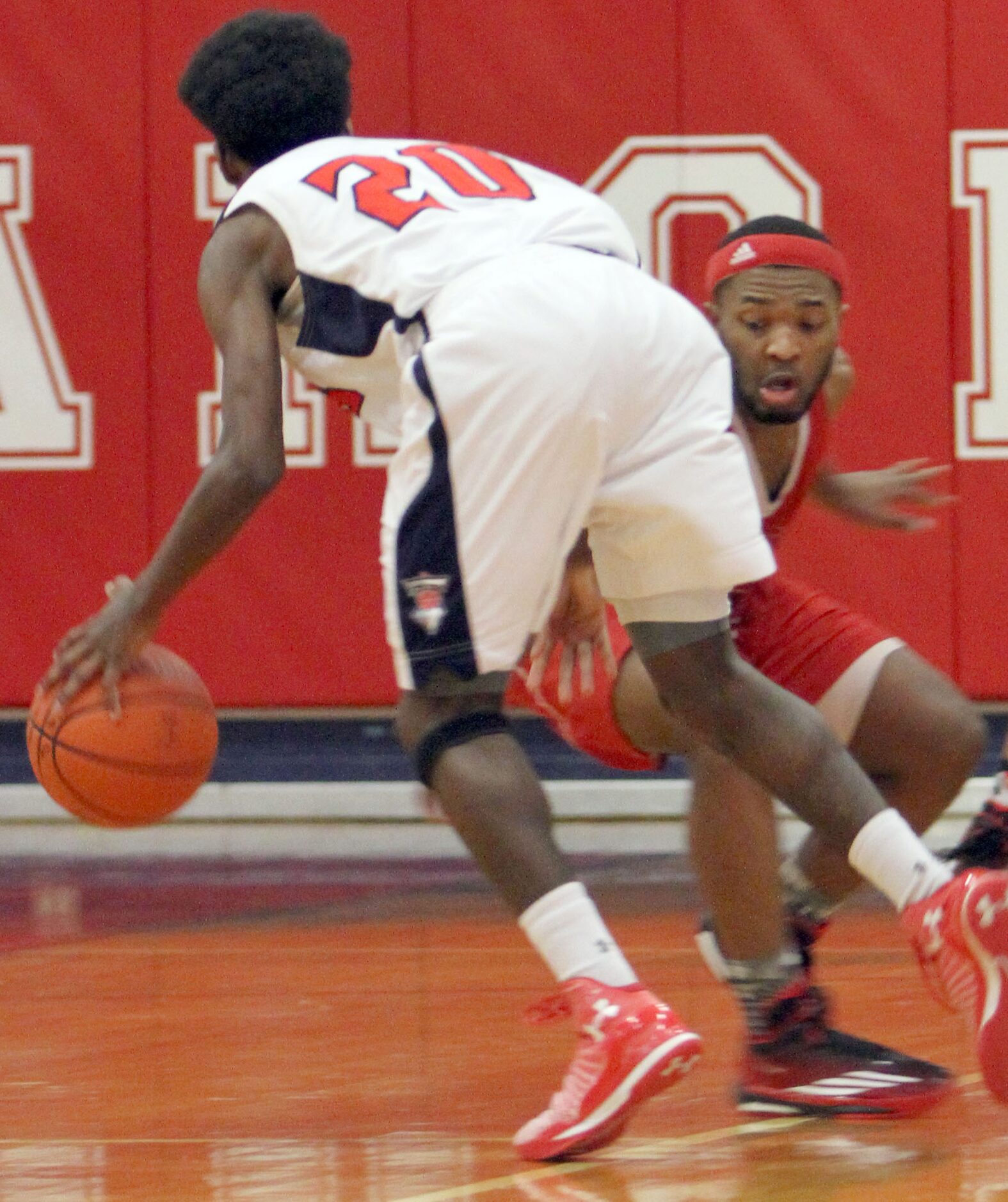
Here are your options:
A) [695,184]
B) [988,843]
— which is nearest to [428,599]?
[988,843]

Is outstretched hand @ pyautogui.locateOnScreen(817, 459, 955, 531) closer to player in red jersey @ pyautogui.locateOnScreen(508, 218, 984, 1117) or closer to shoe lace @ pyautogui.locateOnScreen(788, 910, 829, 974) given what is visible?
player in red jersey @ pyautogui.locateOnScreen(508, 218, 984, 1117)

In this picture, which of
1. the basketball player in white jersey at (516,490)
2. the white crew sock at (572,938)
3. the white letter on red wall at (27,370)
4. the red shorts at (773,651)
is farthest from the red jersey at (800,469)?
the white letter on red wall at (27,370)

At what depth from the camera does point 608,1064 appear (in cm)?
251

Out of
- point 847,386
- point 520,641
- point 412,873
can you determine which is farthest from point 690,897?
point 520,641

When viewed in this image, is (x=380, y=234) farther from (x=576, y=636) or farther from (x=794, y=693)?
(x=794, y=693)

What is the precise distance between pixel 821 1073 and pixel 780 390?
1036mm

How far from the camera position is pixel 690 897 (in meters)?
5.07

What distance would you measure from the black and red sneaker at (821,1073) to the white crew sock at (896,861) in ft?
0.90

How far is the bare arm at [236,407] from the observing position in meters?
2.69

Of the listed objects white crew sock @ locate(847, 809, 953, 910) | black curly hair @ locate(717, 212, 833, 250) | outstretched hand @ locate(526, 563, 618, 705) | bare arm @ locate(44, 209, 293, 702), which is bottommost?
white crew sock @ locate(847, 809, 953, 910)

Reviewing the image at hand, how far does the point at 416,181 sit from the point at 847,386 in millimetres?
1023

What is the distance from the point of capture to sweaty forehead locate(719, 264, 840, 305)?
3219 millimetres

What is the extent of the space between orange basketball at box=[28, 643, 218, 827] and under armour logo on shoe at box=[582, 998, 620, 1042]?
2.61 ft

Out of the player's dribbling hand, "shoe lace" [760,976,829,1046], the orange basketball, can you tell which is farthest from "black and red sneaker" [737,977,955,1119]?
the player's dribbling hand
